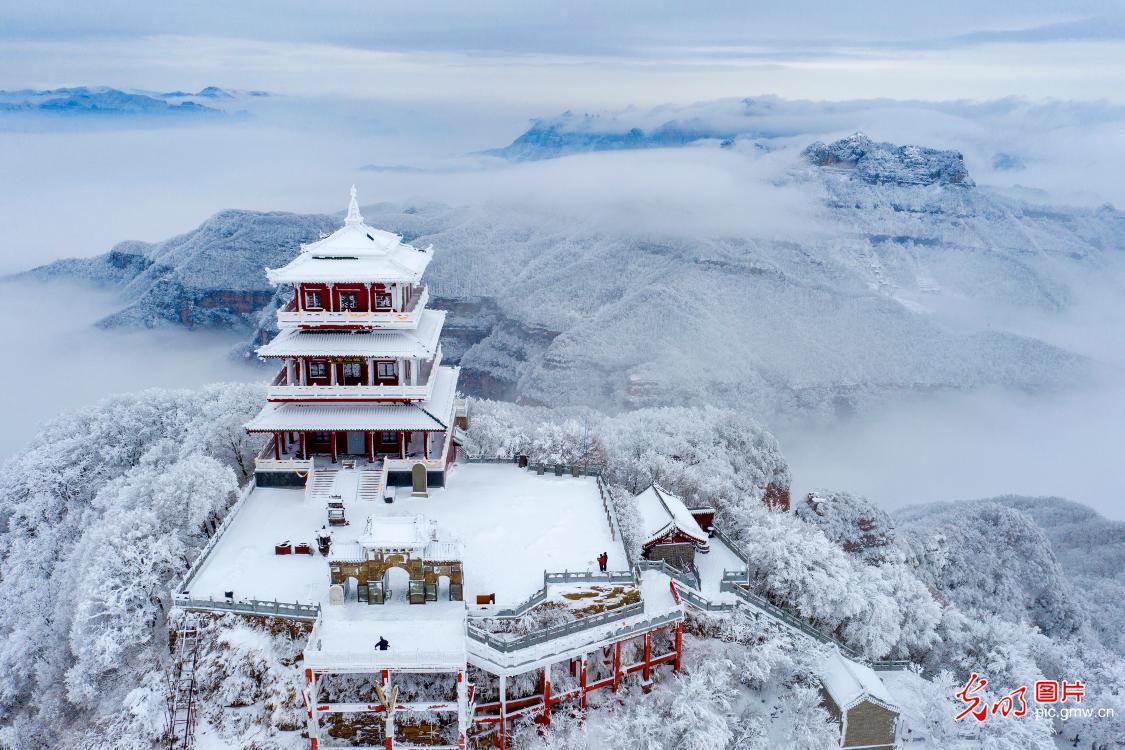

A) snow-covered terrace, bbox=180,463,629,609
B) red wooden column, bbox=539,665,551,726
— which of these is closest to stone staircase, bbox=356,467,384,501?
snow-covered terrace, bbox=180,463,629,609

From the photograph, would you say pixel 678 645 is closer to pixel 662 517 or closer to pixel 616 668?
pixel 616 668

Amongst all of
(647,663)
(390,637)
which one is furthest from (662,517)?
(390,637)

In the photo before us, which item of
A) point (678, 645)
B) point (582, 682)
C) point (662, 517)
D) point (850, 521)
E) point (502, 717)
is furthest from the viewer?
point (850, 521)

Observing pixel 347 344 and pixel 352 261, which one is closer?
pixel 347 344

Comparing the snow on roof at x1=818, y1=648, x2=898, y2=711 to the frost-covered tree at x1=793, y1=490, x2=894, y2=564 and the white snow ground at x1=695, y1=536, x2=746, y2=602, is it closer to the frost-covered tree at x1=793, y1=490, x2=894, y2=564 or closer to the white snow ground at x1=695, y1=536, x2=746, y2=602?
the white snow ground at x1=695, y1=536, x2=746, y2=602

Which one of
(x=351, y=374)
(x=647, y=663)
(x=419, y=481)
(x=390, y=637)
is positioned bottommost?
(x=647, y=663)

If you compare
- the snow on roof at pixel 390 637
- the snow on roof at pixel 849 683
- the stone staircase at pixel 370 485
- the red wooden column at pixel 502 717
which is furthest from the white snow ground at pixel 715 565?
the stone staircase at pixel 370 485
